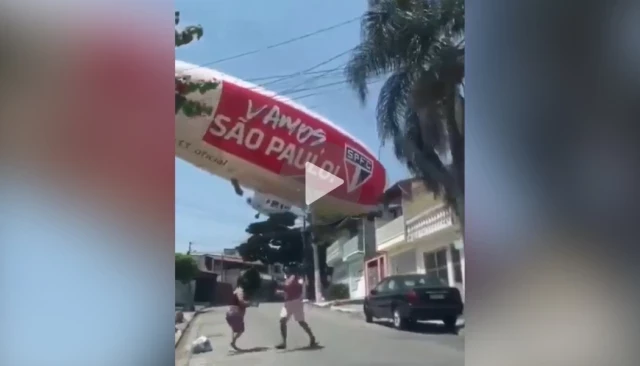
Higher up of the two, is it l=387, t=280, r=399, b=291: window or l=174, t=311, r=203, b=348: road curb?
l=387, t=280, r=399, b=291: window

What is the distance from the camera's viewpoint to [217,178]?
1.77 meters

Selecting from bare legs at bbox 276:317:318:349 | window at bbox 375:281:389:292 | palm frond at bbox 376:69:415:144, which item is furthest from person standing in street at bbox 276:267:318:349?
palm frond at bbox 376:69:415:144

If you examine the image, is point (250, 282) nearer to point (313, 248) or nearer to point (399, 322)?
point (313, 248)

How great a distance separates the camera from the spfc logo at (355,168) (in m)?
1.83

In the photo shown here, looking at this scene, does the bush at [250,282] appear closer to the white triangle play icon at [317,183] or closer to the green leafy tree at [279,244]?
the green leafy tree at [279,244]

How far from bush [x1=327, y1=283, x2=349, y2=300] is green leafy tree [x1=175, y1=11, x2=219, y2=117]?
555 mm

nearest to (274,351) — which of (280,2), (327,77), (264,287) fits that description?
(264,287)

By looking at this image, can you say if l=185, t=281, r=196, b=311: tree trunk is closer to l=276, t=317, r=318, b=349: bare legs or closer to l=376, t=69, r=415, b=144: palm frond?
l=276, t=317, r=318, b=349: bare legs

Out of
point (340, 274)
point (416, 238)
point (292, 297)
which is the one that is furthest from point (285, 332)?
point (416, 238)

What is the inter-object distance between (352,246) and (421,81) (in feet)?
1.61

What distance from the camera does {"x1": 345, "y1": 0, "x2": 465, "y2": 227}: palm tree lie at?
188 cm

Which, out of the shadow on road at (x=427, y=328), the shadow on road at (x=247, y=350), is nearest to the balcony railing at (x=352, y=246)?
the shadow on road at (x=427, y=328)

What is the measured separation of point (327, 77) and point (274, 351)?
2.44ft
